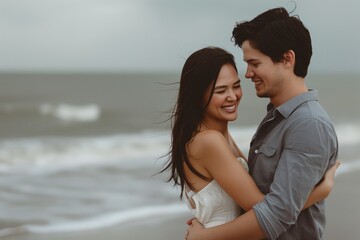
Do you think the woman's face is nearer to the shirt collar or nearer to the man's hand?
the shirt collar

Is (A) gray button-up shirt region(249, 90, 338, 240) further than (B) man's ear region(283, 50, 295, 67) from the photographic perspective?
No

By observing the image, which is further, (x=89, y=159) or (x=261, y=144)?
(x=89, y=159)

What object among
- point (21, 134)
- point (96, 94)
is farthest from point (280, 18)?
point (96, 94)

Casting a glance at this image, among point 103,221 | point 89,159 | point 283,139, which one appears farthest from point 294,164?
point 89,159

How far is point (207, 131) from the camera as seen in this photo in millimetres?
2416

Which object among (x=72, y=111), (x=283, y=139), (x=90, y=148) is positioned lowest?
(x=283, y=139)

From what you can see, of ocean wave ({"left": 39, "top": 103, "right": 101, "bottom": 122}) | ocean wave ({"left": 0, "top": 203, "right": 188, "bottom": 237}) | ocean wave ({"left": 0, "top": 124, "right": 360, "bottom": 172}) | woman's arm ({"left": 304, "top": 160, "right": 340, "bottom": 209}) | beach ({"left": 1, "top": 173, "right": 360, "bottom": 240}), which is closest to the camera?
woman's arm ({"left": 304, "top": 160, "right": 340, "bottom": 209})

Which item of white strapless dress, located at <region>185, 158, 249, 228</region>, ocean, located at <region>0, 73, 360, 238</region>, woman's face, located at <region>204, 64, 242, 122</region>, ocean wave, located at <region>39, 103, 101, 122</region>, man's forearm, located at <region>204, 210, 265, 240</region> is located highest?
ocean wave, located at <region>39, 103, 101, 122</region>

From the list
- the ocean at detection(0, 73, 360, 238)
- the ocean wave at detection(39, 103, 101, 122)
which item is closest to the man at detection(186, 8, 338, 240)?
the ocean at detection(0, 73, 360, 238)

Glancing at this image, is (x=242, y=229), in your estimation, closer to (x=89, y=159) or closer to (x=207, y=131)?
(x=207, y=131)

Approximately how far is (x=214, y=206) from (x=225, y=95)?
1.51 feet

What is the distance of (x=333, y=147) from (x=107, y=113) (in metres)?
23.1

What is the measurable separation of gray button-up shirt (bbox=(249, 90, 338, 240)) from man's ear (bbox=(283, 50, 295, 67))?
0.42ft

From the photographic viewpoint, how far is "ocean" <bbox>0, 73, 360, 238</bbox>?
7445mm
